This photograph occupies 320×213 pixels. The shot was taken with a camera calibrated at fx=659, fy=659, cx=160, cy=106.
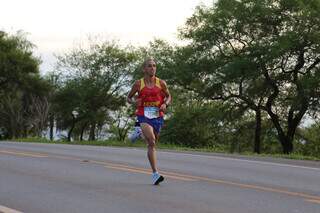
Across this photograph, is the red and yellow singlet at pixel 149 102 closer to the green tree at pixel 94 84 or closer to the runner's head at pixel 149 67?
the runner's head at pixel 149 67

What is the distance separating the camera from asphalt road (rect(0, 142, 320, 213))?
760cm

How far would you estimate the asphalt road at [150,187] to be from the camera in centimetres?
760

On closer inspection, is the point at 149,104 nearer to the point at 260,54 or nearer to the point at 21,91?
the point at 260,54

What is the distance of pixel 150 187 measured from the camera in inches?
368

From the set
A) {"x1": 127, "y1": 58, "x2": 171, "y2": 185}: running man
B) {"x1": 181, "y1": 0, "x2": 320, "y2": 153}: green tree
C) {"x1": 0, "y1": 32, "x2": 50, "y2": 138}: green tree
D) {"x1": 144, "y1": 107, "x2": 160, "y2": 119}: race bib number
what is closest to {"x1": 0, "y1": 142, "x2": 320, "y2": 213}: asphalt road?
{"x1": 127, "y1": 58, "x2": 171, "y2": 185}: running man

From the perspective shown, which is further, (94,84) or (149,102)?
(94,84)

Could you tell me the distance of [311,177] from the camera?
11.5m

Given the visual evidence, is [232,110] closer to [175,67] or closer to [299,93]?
[175,67]

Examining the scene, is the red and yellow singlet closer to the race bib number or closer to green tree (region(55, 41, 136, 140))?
the race bib number

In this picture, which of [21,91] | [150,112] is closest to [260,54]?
[150,112]

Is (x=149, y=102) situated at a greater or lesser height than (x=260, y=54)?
lesser

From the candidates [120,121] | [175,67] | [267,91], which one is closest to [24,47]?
[120,121]

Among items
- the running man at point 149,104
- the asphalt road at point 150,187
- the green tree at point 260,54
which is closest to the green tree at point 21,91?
the green tree at point 260,54

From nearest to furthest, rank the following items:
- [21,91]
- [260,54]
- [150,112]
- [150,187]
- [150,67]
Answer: [150,187]
[150,67]
[150,112]
[260,54]
[21,91]
